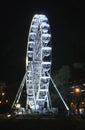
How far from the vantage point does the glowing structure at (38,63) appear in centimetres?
7019

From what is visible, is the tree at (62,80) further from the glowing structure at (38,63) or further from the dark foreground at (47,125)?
the dark foreground at (47,125)

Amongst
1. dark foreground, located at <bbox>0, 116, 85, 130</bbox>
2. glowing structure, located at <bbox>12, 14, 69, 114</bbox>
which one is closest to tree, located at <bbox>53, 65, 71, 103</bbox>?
glowing structure, located at <bbox>12, 14, 69, 114</bbox>

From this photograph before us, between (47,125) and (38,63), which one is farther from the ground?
(38,63)

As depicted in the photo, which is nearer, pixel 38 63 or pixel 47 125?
pixel 47 125

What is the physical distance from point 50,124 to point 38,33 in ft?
138

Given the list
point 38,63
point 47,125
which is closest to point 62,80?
point 38,63

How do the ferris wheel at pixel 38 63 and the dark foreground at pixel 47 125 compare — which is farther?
the ferris wheel at pixel 38 63

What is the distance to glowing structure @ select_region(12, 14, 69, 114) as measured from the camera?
7019 centimetres

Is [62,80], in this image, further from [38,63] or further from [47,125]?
[47,125]

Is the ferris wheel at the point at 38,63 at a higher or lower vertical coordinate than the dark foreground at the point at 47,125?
higher

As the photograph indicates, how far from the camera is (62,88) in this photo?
285ft

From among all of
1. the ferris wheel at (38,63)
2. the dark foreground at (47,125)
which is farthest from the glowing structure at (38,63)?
Answer: the dark foreground at (47,125)

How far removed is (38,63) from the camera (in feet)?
237

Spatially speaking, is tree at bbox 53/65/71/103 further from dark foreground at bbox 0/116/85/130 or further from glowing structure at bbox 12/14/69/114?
dark foreground at bbox 0/116/85/130
